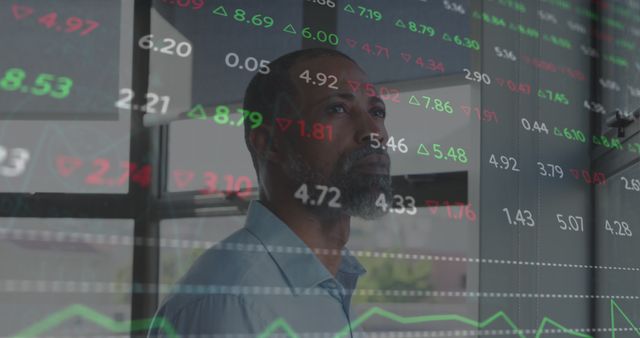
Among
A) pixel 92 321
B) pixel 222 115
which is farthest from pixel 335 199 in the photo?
pixel 92 321

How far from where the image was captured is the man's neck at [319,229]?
2.08 ft

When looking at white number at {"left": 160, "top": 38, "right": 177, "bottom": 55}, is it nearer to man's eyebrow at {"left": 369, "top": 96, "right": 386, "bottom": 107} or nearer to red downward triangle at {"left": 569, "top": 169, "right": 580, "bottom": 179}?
man's eyebrow at {"left": 369, "top": 96, "right": 386, "bottom": 107}

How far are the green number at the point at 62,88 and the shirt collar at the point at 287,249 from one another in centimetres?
16

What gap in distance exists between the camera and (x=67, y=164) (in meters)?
0.53

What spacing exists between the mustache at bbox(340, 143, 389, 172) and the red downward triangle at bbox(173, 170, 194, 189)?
14 centimetres

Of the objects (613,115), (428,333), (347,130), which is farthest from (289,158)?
(613,115)

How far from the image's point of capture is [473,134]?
29.7 inches

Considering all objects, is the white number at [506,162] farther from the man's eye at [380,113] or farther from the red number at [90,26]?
the red number at [90,26]

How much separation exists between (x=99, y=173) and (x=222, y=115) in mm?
108

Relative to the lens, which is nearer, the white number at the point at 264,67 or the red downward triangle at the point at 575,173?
the white number at the point at 264,67

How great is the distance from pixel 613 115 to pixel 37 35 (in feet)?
2.05

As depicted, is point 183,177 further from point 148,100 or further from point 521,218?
point 521,218

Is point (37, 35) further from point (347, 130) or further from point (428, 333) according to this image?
point (428, 333)
